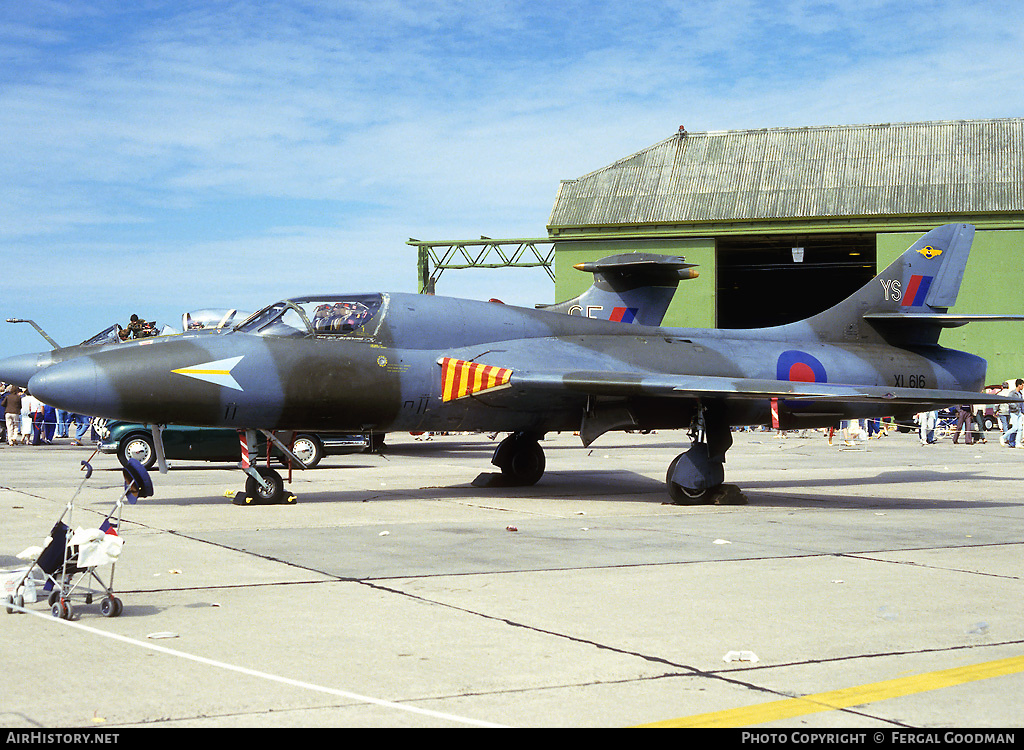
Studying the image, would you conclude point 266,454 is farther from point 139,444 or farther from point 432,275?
point 432,275

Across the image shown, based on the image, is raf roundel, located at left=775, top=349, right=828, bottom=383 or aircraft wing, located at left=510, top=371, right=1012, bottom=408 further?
raf roundel, located at left=775, top=349, right=828, bottom=383

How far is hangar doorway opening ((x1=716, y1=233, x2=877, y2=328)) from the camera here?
5128 cm

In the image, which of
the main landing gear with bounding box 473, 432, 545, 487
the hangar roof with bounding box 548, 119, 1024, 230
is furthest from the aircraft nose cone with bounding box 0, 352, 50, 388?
the hangar roof with bounding box 548, 119, 1024, 230

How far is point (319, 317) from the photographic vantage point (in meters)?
13.3

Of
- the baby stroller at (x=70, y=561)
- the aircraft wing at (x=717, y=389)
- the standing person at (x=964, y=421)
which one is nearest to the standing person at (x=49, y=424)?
the aircraft wing at (x=717, y=389)

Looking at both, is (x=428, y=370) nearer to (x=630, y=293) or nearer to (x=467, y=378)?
(x=467, y=378)

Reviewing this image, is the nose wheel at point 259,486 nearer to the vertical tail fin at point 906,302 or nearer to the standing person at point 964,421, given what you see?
the vertical tail fin at point 906,302

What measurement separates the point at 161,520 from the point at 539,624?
647 centimetres

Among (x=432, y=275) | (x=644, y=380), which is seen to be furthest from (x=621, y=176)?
(x=644, y=380)

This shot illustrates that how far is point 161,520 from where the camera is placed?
11367 millimetres

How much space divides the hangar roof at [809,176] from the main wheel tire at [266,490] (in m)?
37.5

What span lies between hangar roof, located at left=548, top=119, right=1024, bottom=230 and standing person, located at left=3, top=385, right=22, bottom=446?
1052 inches

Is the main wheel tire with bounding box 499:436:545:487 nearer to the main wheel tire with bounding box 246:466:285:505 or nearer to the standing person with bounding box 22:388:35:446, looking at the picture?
the main wheel tire with bounding box 246:466:285:505

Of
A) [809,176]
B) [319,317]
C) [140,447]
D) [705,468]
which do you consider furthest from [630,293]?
[809,176]
